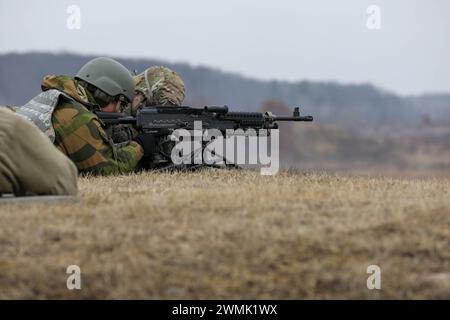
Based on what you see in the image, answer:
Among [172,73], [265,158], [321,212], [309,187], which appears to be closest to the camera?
[321,212]

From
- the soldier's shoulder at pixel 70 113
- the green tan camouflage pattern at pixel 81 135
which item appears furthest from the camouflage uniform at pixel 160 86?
the soldier's shoulder at pixel 70 113

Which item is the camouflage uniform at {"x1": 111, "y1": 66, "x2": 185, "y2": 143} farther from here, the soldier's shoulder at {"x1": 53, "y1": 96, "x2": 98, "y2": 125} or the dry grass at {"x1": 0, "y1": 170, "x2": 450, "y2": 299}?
the dry grass at {"x1": 0, "y1": 170, "x2": 450, "y2": 299}

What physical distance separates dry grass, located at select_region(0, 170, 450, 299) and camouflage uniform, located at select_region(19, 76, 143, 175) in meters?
2.46

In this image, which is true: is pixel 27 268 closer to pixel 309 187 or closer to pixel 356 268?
pixel 356 268

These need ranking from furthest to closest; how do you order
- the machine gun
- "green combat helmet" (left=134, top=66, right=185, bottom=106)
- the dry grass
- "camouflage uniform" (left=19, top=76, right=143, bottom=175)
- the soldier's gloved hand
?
1. "green combat helmet" (left=134, top=66, right=185, bottom=106)
2. the soldier's gloved hand
3. the machine gun
4. "camouflage uniform" (left=19, top=76, right=143, bottom=175)
5. the dry grass

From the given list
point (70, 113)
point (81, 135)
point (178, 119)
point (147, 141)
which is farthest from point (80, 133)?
point (178, 119)

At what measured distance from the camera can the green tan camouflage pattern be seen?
36.4 feet

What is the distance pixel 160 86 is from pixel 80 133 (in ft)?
8.07

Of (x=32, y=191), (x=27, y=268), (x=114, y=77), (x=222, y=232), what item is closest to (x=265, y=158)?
(x=114, y=77)

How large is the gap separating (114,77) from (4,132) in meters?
3.78

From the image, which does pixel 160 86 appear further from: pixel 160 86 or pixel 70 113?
pixel 70 113

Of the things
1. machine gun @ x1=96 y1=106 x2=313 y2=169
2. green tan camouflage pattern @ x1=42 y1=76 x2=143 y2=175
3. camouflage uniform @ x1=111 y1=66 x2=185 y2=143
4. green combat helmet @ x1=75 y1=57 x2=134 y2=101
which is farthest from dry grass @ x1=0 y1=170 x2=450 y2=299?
camouflage uniform @ x1=111 y1=66 x2=185 y2=143
